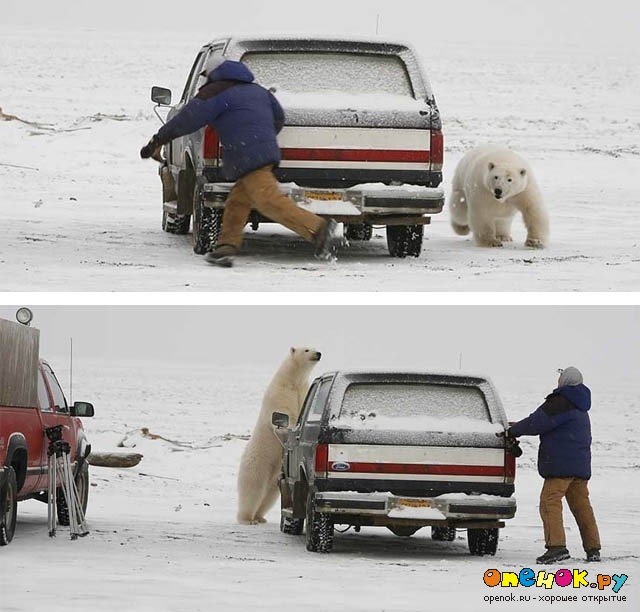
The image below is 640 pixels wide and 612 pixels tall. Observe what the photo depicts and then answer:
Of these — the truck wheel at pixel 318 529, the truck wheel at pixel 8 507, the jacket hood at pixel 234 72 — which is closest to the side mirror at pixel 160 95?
the jacket hood at pixel 234 72

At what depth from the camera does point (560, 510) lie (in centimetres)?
925

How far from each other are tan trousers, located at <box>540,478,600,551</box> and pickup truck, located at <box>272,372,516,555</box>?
0.26 metres

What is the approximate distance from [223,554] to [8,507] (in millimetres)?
1502

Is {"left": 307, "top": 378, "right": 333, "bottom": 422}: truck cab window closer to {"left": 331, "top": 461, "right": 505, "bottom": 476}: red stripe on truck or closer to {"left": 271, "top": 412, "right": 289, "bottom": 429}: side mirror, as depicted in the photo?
{"left": 271, "top": 412, "right": 289, "bottom": 429}: side mirror

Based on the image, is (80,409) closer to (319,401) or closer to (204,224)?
(204,224)

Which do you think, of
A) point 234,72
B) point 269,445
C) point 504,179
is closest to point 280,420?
point 269,445

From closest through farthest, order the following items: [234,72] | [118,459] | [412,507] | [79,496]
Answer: [412,507]
[234,72]
[79,496]
[118,459]

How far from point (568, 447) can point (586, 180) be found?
15.7m

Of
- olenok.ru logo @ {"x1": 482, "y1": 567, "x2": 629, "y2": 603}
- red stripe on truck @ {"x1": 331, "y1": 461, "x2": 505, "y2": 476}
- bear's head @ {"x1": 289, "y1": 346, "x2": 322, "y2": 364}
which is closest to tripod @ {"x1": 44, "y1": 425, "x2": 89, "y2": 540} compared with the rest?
red stripe on truck @ {"x1": 331, "y1": 461, "x2": 505, "y2": 476}

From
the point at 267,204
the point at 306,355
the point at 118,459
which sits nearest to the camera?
the point at 267,204

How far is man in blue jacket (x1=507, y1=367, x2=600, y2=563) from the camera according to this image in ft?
30.6

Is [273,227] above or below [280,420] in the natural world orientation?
above

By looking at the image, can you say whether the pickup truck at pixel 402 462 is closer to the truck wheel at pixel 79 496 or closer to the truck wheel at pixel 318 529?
the truck wheel at pixel 318 529

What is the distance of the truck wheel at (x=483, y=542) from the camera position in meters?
9.77
